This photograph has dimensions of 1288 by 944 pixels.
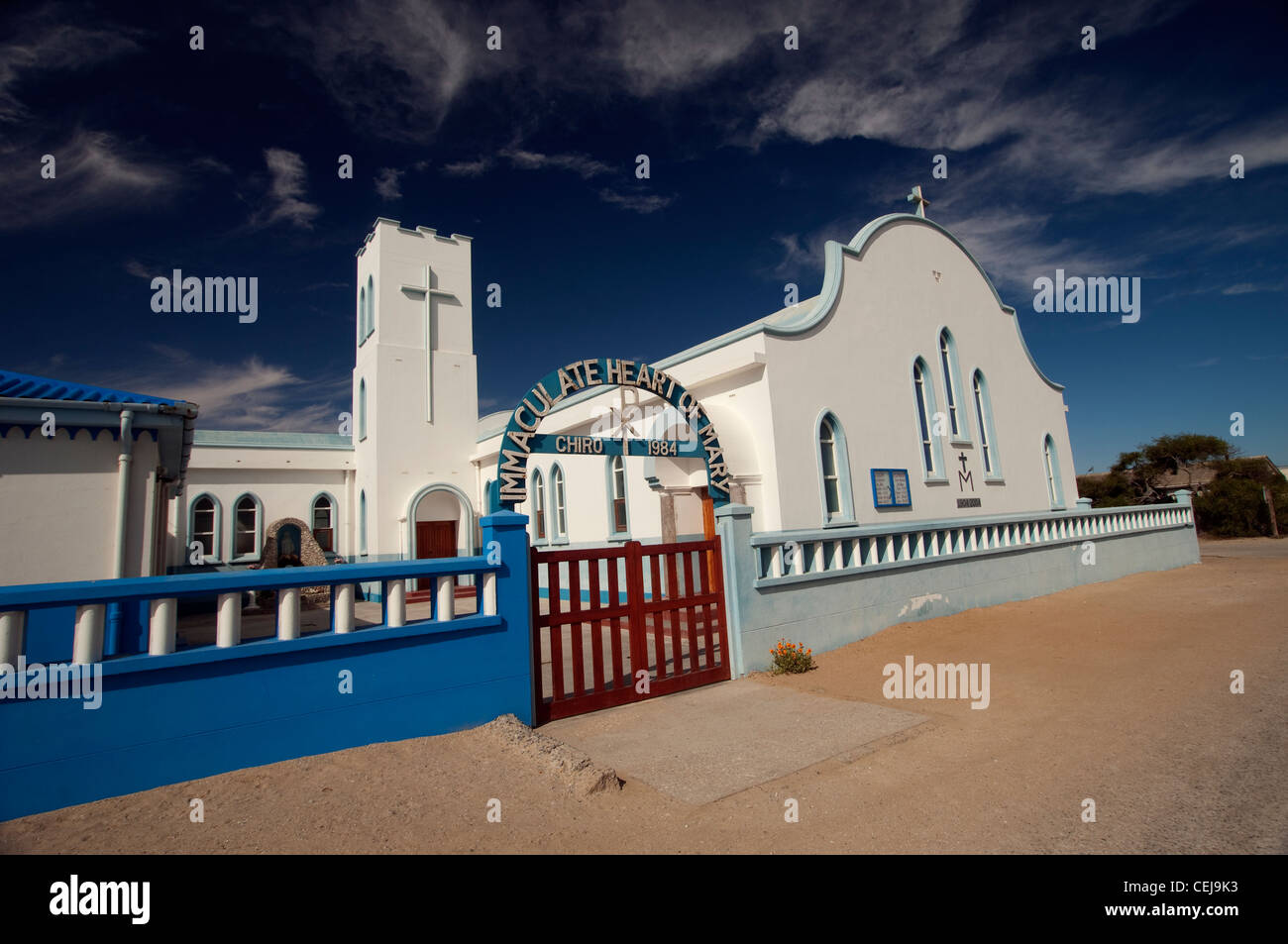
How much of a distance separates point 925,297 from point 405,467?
13.4 meters

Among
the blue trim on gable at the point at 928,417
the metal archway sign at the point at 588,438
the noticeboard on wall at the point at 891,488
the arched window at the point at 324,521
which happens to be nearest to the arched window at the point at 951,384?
the blue trim on gable at the point at 928,417

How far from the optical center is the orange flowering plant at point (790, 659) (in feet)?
23.6

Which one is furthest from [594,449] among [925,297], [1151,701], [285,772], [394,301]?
[394,301]

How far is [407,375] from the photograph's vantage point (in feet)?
57.7

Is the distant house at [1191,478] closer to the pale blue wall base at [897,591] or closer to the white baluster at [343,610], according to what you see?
the pale blue wall base at [897,591]

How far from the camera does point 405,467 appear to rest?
1731 cm

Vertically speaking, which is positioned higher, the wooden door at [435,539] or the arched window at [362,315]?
the arched window at [362,315]

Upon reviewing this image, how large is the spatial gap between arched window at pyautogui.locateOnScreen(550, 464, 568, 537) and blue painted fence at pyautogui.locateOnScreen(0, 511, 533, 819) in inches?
393

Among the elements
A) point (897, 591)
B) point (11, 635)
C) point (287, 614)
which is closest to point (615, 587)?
point (287, 614)

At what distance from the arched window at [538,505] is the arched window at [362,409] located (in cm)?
541

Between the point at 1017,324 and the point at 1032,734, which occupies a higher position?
the point at 1017,324

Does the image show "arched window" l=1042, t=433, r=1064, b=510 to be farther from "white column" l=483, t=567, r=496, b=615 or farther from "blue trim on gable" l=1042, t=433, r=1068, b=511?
"white column" l=483, t=567, r=496, b=615
